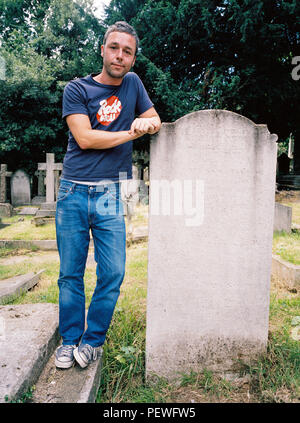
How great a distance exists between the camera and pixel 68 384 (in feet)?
6.35

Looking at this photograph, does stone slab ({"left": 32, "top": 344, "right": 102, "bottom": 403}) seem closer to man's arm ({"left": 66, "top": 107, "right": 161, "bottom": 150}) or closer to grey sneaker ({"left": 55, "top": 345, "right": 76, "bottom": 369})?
grey sneaker ({"left": 55, "top": 345, "right": 76, "bottom": 369})

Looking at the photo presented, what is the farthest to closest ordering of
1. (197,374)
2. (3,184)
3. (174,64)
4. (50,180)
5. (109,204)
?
(174,64)
(3,184)
(50,180)
(197,374)
(109,204)

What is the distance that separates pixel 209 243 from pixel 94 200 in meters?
0.85

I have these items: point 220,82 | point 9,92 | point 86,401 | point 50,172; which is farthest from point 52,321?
point 9,92

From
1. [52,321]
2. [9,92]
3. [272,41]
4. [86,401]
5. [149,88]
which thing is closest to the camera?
[86,401]

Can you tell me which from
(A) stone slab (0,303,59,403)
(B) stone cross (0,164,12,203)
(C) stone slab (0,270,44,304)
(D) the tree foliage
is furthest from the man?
(B) stone cross (0,164,12,203)

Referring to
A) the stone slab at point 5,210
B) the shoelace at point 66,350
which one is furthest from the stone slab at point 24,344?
the stone slab at point 5,210

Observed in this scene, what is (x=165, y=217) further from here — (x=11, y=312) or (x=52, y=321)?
(x=11, y=312)

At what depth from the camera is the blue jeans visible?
2.11 metres

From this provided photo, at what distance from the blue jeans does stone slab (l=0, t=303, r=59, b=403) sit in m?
0.19

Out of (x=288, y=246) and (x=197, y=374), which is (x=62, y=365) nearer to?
(x=197, y=374)

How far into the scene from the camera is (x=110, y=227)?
6.97 ft

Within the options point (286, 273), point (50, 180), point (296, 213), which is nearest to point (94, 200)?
point (286, 273)

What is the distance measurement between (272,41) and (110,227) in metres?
9.66
